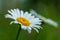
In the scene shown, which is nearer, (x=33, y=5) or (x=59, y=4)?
(x=33, y=5)

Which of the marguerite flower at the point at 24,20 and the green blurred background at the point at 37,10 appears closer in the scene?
the marguerite flower at the point at 24,20

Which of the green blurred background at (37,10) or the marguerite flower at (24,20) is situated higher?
the green blurred background at (37,10)

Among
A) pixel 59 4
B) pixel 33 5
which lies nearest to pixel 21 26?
pixel 33 5

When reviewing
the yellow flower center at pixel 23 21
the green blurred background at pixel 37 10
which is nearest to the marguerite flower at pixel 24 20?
the yellow flower center at pixel 23 21

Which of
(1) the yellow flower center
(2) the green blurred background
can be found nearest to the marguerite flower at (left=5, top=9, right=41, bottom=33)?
(1) the yellow flower center

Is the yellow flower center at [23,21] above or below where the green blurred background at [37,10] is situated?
below

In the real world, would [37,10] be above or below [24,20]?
above

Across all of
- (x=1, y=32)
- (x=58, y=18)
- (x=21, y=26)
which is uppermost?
(x=58, y=18)

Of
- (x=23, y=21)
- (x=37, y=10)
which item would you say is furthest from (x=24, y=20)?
(x=37, y=10)

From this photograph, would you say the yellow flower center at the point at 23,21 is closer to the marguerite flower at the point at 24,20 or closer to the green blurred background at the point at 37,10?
the marguerite flower at the point at 24,20

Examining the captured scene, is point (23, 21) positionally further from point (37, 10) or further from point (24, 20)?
point (37, 10)

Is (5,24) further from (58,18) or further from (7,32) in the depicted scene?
(58,18)
